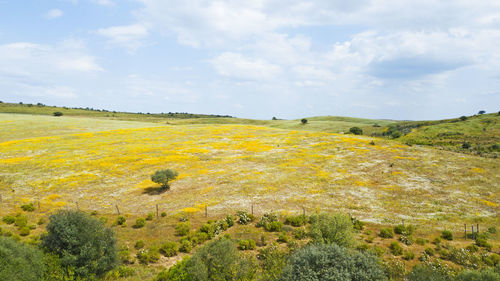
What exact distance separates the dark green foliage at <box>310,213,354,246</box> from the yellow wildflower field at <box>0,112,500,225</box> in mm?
8772

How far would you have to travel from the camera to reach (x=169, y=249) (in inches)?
855

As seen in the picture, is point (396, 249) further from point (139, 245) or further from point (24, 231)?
point (24, 231)

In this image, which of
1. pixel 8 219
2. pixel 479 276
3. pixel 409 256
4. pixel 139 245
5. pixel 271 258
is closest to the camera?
pixel 479 276

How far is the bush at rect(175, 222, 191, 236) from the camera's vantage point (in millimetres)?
24969

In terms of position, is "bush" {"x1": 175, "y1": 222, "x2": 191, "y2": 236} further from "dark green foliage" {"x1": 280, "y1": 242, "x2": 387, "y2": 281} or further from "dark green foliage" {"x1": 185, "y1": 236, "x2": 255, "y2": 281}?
"dark green foliage" {"x1": 280, "y1": 242, "x2": 387, "y2": 281}

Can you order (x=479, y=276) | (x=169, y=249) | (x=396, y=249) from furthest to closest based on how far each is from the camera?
(x=396, y=249) < (x=169, y=249) < (x=479, y=276)

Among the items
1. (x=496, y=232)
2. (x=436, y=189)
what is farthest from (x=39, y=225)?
(x=436, y=189)

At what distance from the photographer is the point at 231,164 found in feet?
162

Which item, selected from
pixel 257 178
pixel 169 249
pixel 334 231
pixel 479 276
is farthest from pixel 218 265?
pixel 257 178

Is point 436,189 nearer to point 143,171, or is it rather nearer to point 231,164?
point 231,164

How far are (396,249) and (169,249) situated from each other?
20.2m

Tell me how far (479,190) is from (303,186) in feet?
82.5

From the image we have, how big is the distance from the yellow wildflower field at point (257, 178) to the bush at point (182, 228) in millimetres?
4039

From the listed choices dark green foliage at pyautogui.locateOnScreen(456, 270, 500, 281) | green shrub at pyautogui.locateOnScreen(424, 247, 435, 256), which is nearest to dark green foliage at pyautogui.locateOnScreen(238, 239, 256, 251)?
dark green foliage at pyautogui.locateOnScreen(456, 270, 500, 281)
